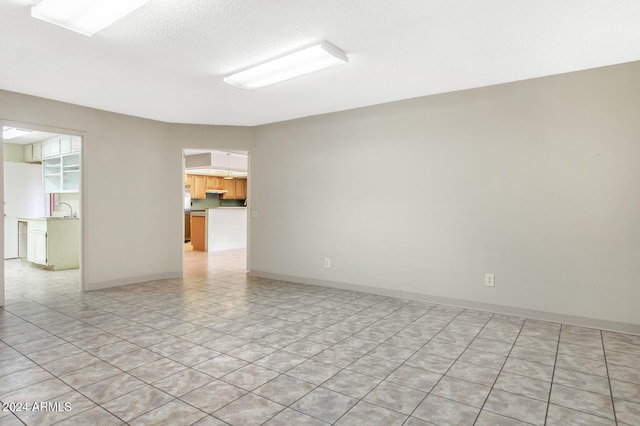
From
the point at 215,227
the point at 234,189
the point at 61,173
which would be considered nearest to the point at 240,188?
the point at 234,189

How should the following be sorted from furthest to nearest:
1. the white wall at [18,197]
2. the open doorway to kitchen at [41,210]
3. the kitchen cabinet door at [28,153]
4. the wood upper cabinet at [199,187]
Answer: the wood upper cabinet at [199,187], the kitchen cabinet door at [28,153], the white wall at [18,197], the open doorway to kitchen at [41,210]

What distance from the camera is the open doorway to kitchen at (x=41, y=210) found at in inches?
223

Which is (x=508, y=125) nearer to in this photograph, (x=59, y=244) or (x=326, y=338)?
(x=326, y=338)

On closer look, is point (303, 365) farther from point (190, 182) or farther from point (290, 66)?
point (190, 182)

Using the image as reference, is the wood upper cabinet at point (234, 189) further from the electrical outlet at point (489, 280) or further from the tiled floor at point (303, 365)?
the electrical outlet at point (489, 280)

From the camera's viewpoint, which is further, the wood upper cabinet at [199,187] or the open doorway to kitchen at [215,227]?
the wood upper cabinet at [199,187]

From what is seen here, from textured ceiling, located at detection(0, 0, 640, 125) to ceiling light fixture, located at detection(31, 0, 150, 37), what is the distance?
88 millimetres

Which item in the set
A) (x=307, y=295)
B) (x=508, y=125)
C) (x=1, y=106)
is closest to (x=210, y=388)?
(x=307, y=295)

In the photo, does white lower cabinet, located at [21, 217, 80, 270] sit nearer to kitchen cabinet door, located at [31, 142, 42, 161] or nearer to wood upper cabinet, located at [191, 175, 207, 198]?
kitchen cabinet door, located at [31, 142, 42, 161]

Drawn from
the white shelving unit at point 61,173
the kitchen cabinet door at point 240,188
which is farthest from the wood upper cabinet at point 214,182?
the white shelving unit at point 61,173

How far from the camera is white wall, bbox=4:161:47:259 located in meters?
6.84

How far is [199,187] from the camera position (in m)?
10.8

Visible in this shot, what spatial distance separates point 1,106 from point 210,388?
4028 mm

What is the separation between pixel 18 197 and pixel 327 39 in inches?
294
